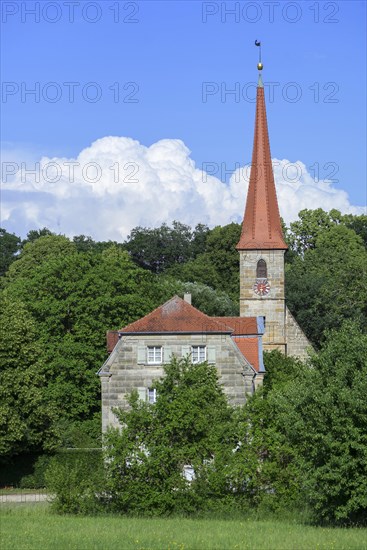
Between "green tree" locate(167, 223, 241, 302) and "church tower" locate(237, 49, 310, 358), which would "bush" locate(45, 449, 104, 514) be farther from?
"green tree" locate(167, 223, 241, 302)

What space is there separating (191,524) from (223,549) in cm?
689

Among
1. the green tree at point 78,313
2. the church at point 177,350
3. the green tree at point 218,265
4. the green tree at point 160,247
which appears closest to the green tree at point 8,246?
the green tree at point 160,247

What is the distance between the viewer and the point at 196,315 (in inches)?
2534

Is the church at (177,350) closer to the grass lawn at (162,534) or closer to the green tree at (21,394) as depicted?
the green tree at (21,394)

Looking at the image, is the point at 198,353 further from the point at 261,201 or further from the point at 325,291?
the point at 325,291

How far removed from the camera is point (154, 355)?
209 feet

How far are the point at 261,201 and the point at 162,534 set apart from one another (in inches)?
1865

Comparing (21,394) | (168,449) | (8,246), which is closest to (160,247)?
(8,246)

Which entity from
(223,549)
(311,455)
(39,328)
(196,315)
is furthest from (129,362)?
(223,549)

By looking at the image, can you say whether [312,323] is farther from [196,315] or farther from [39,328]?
[196,315]

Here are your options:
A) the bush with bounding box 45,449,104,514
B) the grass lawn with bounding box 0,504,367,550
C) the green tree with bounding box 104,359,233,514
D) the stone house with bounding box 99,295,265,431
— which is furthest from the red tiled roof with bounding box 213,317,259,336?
the grass lawn with bounding box 0,504,367,550

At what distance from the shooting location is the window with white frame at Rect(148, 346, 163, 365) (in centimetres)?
6350

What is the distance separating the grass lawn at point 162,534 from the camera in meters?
35.7

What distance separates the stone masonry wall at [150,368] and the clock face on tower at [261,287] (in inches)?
714
